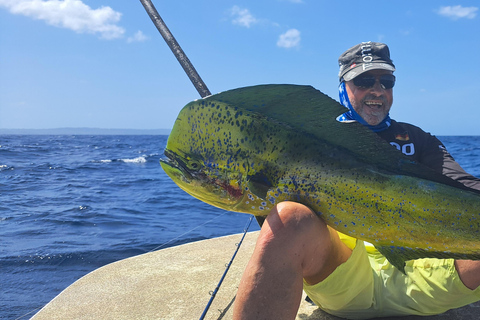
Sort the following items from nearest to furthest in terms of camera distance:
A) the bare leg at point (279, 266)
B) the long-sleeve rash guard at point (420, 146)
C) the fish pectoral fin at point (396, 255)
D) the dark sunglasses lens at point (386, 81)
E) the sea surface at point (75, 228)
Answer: the bare leg at point (279, 266) → the fish pectoral fin at point (396, 255) → the long-sleeve rash guard at point (420, 146) → the dark sunglasses lens at point (386, 81) → the sea surface at point (75, 228)

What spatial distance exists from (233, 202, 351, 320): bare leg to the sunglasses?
4.87ft

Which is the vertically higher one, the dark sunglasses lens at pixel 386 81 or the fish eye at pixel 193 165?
the dark sunglasses lens at pixel 386 81

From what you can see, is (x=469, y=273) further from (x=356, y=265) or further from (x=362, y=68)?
(x=362, y=68)

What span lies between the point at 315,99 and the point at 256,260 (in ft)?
2.39

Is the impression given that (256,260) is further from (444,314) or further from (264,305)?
(444,314)

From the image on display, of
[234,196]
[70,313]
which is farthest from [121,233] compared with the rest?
[234,196]

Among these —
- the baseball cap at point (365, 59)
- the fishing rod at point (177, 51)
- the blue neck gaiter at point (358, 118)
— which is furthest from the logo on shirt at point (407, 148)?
the fishing rod at point (177, 51)

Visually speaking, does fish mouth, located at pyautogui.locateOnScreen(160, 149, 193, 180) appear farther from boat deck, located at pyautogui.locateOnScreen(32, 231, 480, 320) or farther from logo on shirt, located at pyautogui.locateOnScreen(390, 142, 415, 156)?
logo on shirt, located at pyautogui.locateOnScreen(390, 142, 415, 156)

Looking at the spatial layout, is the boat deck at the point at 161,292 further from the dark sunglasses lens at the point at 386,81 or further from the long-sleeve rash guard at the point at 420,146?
the dark sunglasses lens at the point at 386,81

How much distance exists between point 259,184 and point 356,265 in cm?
75

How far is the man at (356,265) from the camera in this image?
5.30 feet

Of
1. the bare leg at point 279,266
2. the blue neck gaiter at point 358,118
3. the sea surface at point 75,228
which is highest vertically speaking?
the blue neck gaiter at point 358,118

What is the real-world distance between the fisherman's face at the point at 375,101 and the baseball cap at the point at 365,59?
5cm

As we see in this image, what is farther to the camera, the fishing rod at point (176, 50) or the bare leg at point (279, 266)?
the fishing rod at point (176, 50)
